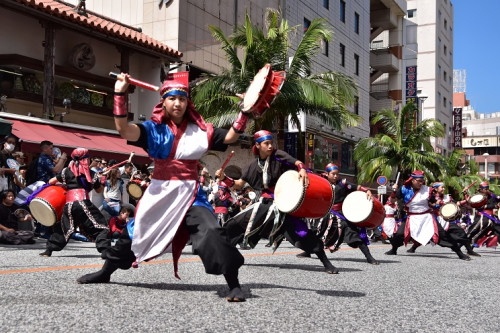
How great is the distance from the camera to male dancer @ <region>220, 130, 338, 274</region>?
7.14m

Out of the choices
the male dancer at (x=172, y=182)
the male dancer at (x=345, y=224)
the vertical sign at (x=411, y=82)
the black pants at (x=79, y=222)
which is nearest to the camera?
the male dancer at (x=172, y=182)

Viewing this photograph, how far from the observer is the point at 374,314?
14.2 ft

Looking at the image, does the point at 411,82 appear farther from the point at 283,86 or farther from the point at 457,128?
the point at 283,86

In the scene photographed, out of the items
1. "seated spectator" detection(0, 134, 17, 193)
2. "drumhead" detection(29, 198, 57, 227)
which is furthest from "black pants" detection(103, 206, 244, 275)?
"seated spectator" detection(0, 134, 17, 193)

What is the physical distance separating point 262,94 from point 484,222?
9832mm

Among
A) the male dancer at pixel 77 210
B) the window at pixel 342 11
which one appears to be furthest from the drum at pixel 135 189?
the window at pixel 342 11

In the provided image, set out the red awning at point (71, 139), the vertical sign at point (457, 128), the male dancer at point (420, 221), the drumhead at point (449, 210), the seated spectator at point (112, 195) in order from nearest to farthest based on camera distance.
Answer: the male dancer at point (420, 221) < the drumhead at point (449, 210) < the seated spectator at point (112, 195) < the red awning at point (71, 139) < the vertical sign at point (457, 128)

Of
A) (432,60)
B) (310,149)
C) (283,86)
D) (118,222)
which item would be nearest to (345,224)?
(118,222)

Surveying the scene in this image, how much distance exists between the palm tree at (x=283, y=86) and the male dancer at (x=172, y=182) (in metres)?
13.1

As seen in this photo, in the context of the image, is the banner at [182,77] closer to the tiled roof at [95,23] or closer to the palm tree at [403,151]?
the tiled roof at [95,23]

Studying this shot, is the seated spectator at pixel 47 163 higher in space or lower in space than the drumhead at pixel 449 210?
higher

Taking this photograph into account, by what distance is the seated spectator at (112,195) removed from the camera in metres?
12.7

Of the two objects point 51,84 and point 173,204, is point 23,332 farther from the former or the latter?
point 51,84

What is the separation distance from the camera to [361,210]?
9.49m
